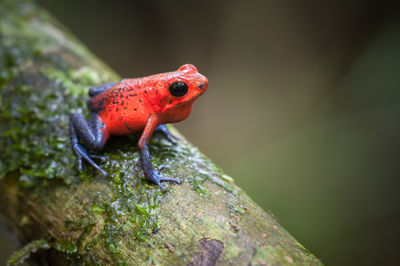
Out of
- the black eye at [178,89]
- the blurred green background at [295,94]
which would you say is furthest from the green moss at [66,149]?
the blurred green background at [295,94]

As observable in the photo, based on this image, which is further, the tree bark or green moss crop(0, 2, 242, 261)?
green moss crop(0, 2, 242, 261)

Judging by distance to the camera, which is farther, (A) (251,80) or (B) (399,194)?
(A) (251,80)

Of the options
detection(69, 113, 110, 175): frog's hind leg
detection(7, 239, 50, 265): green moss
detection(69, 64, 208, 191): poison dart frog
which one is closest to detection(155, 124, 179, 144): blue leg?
detection(69, 64, 208, 191): poison dart frog

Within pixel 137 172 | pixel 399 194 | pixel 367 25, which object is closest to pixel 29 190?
pixel 137 172

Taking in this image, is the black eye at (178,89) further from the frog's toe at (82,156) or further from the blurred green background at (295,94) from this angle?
the blurred green background at (295,94)

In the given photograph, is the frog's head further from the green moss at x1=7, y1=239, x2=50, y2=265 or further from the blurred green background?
the blurred green background

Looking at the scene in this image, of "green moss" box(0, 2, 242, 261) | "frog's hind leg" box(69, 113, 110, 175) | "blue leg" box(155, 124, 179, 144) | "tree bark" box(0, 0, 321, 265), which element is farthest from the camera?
"blue leg" box(155, 124, 179, 144)

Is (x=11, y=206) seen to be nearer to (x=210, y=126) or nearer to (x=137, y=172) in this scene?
(x=137, y=172)

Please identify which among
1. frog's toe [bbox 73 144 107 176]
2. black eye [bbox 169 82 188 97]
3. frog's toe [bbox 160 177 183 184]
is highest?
black eye [bbox 169 82 188 97]
